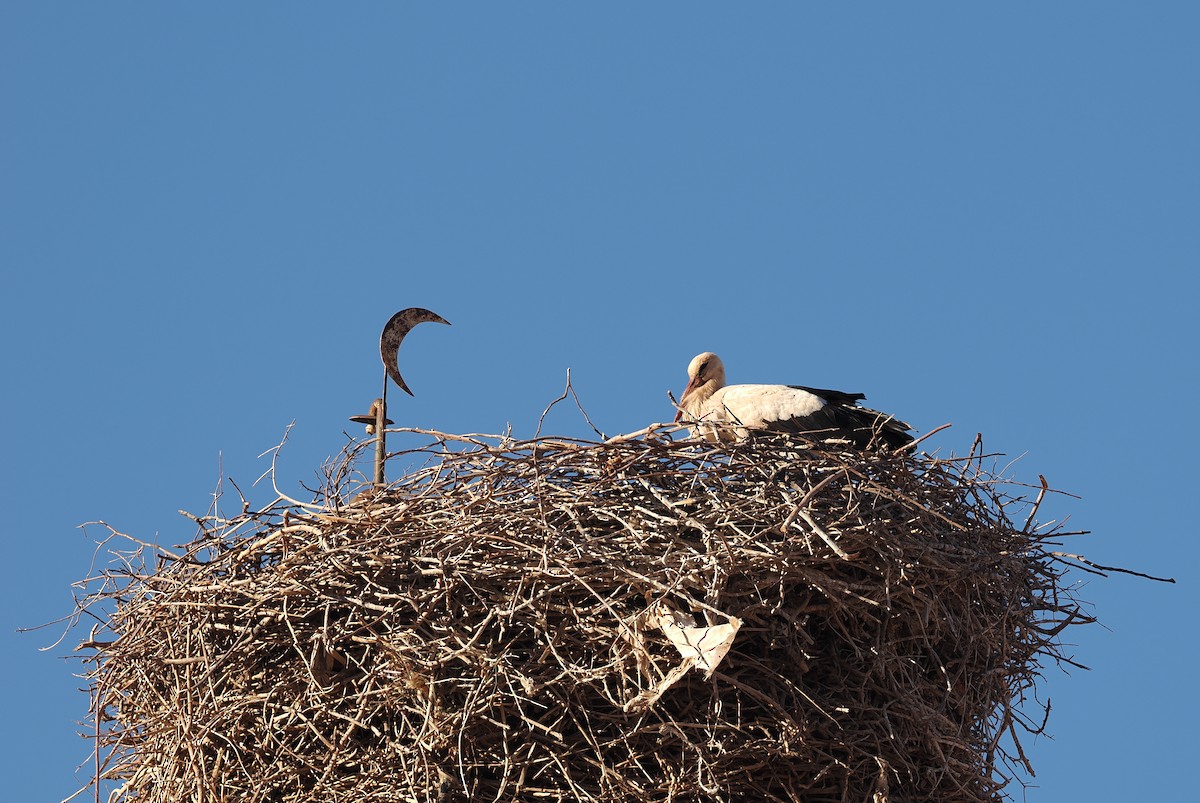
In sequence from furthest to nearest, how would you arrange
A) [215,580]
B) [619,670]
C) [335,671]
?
[215,580]
[335,671]
[619,670]

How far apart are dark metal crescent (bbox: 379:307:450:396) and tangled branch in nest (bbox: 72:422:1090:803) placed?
120 cm

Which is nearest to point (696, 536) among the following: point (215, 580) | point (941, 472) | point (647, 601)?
point (647, 601)

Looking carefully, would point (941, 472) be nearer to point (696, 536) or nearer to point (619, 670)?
point (696, 536)

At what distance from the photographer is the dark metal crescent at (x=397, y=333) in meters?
7.20

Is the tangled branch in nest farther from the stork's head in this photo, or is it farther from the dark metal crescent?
the stork's head

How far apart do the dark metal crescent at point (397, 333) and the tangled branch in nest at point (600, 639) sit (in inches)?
47.3

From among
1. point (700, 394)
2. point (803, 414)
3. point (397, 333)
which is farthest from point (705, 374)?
point (397, 333)

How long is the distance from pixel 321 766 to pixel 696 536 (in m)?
1.49

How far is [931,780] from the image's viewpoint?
5629mm

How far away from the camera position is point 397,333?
23.8 ft

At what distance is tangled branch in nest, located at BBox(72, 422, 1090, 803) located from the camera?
5.30m

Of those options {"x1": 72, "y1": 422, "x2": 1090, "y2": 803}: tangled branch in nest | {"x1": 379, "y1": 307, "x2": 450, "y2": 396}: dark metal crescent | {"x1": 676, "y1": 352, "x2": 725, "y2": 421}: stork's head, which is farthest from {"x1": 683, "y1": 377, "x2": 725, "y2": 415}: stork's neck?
{"x1": 72, "y1": 422, "x2": 1090, "y2": 803}: tangled branch in nest

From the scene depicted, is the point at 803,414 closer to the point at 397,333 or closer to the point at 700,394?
the point at 700,394

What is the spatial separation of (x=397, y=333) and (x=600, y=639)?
238 centimetres
